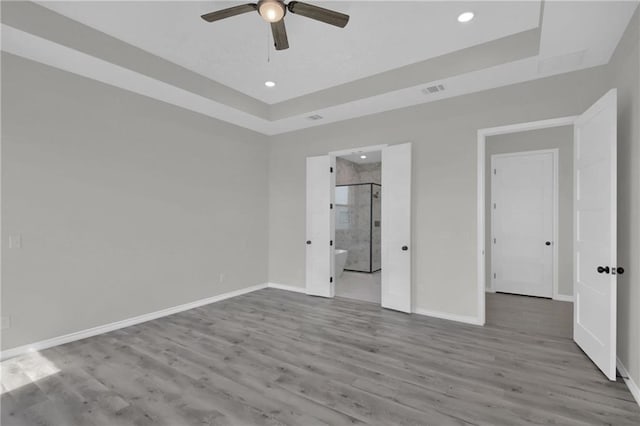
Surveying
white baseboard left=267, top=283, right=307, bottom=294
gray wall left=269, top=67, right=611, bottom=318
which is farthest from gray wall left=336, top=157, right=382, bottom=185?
white baseboard left=267, top=283, right=307, bottom=294

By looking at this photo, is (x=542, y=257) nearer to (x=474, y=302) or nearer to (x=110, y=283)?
(x=474, y=302)

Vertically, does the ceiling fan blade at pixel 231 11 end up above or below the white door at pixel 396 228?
above

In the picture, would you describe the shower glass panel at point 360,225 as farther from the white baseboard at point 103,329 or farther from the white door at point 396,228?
the white baseboard at point 103,329

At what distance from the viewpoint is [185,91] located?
373 cm

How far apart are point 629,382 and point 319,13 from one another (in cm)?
374

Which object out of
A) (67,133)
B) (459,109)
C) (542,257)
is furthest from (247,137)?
(542,257)

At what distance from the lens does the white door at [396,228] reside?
413 centimetres

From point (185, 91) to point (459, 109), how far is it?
350cm

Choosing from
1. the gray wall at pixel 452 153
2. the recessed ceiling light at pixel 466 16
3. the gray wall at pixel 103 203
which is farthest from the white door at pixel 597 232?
the gray wall at pixel 103 203

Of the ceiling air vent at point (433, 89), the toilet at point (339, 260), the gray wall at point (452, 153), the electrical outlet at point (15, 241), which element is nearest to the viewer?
the electrical outlet at point (15, 241)

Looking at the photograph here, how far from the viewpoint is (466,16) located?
271 centimetres

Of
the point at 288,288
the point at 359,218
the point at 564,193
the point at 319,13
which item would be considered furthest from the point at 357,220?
the point at 319,13

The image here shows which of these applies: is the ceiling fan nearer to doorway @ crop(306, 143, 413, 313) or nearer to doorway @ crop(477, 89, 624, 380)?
doorway @ crop(306, 143, 413, 313)

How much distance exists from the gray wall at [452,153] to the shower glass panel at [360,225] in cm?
321
